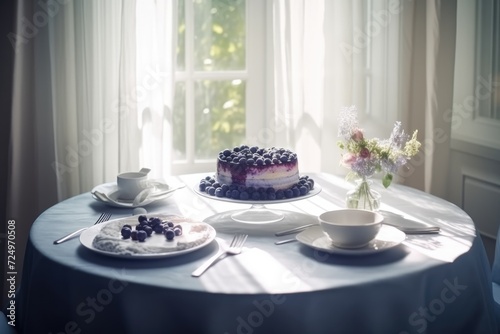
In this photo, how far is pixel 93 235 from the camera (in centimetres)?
195

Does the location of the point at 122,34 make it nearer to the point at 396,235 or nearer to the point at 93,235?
the point at 93,235

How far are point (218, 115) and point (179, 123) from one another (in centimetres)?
20

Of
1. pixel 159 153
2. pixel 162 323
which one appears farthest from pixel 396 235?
pixel 159 153

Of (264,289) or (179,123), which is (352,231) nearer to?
(264,289)

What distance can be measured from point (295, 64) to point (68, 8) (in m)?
0.99

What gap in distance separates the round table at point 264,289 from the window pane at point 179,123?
4.89 ft

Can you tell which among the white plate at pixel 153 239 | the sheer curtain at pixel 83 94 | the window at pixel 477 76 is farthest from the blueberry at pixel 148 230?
the window at pixel 477 76

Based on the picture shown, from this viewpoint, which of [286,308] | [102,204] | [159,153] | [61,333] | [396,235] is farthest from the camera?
[159,153]

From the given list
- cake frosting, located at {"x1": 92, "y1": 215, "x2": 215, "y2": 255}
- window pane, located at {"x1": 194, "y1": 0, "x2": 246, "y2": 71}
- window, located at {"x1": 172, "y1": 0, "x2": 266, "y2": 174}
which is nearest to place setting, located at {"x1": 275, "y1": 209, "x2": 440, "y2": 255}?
cake frosting, located at {"x1": 92, "y1": 215, "x2": 215, "y2": 255}

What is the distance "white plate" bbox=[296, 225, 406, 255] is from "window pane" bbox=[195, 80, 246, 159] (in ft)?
5.28

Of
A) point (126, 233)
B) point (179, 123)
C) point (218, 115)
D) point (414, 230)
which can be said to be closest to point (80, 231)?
point (126, 233)

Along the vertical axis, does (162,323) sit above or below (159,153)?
below

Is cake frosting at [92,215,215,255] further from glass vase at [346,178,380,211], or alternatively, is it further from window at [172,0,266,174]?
window at [172,0,266,174]

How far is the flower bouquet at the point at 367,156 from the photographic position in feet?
7.06
